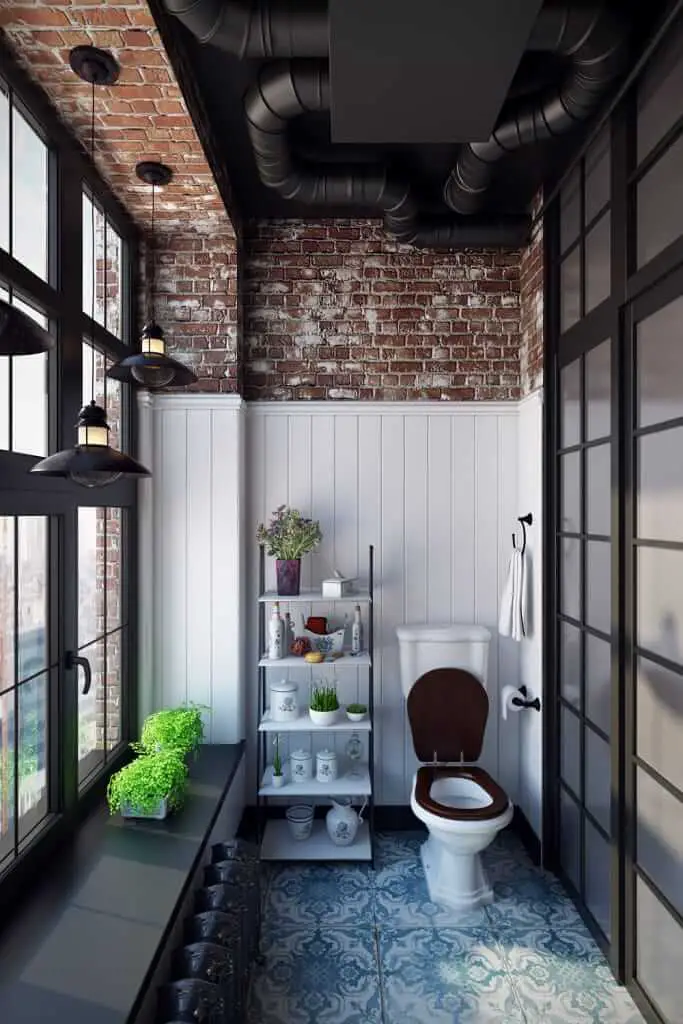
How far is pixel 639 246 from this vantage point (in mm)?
2094

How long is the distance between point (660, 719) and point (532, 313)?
2.05 metres

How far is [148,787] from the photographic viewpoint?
229 cm

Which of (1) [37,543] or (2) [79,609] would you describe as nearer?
(1) [37,543]

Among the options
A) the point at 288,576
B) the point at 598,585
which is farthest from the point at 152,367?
the point at 598,585

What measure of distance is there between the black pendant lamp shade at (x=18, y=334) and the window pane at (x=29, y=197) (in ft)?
3.44

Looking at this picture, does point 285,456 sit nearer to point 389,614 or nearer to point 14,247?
point 389,614

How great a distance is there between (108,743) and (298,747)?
0.97m

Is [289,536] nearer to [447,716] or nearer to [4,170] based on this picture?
[447,716]

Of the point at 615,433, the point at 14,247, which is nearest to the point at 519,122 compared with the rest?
the point at 615,433

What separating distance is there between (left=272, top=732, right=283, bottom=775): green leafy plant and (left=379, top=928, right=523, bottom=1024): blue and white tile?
863mm

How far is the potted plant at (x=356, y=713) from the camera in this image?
3131 millimetres

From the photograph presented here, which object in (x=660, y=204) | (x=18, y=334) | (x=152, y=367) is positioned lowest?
(x=18, y=334)

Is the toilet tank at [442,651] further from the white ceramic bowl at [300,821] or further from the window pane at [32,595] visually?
the window pane at [32,595]

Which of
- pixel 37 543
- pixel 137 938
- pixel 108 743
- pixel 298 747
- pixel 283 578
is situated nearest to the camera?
pixel 137 938
